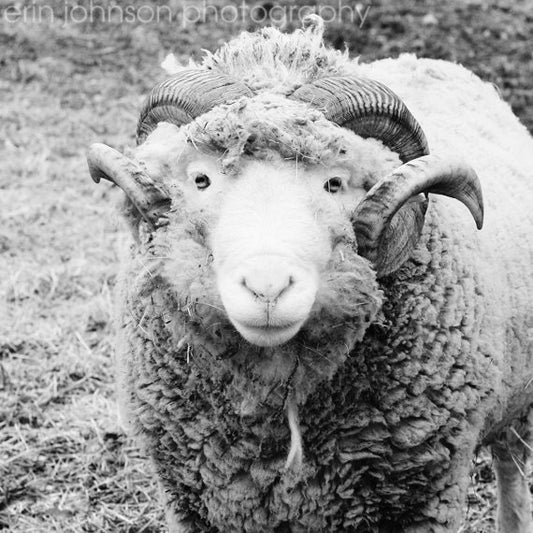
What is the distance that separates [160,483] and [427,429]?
994 mm

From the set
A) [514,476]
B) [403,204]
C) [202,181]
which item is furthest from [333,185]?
[514,476]

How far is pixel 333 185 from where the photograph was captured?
8.84 feet

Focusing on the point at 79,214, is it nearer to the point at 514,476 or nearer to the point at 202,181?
the point at 514,476

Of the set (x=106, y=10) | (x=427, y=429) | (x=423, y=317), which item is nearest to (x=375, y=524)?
(x=427, y=429)

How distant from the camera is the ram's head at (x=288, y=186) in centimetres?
235

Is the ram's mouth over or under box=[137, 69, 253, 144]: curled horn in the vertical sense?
under

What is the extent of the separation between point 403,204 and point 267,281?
619 millimetres

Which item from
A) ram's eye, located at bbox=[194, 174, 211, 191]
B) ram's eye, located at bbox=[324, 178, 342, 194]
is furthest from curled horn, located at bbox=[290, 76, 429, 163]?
ram's eye, located at bbox=[194, 174, 211, 191]

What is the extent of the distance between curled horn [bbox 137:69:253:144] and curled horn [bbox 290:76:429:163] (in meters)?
0.20

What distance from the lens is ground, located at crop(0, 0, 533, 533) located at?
433 cm

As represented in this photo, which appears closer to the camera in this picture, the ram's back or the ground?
the ram's back

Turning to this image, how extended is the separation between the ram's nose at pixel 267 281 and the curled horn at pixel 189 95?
662mm

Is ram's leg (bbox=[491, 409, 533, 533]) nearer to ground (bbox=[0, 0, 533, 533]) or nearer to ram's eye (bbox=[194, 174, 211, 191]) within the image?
ground (bbox=[0, 0, 533, 533])

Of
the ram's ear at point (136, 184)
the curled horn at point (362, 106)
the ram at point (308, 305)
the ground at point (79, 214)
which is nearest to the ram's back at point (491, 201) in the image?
the ram at point (308, 305)
